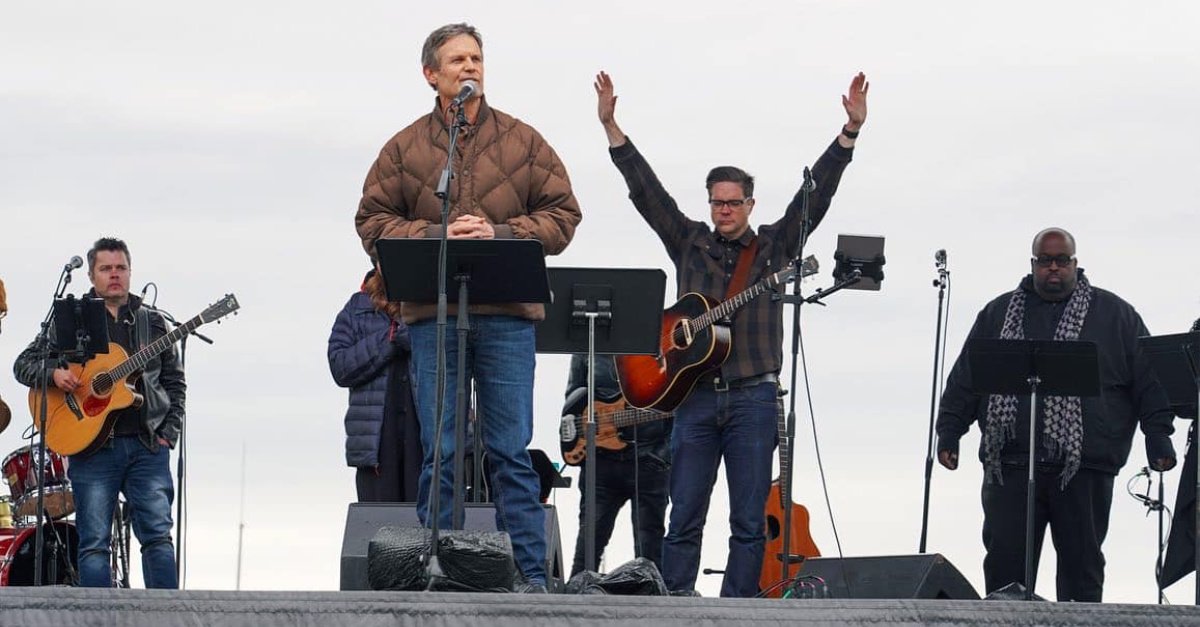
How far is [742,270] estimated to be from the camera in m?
8.55

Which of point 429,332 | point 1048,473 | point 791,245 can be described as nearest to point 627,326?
point 429,332

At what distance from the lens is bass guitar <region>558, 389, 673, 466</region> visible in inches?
388

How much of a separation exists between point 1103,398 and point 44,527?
5610 mm

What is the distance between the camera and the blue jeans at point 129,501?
8289 mm

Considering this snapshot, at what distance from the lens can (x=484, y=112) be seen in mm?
6758

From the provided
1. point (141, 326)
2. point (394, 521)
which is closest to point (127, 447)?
point (141, 326)

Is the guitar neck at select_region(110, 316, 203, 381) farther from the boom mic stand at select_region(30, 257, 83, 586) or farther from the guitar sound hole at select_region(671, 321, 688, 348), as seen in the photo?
the guitar sound hole at select_region(671, 321, 688, 348)

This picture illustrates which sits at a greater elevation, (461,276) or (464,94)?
(464,94)

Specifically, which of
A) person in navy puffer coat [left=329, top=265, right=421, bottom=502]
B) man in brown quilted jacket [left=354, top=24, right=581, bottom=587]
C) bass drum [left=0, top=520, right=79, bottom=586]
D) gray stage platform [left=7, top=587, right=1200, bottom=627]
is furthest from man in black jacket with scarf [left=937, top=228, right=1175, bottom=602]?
bass drum [left=0, top=520, right=79, bottom=586]

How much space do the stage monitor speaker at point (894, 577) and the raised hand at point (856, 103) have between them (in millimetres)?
1935

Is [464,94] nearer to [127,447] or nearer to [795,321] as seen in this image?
[795,321]

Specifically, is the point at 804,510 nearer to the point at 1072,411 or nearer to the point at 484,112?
the point at 1072,411

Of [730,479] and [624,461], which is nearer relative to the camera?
[730,479]

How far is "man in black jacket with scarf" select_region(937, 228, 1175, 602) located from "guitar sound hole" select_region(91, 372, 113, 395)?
146 inches
